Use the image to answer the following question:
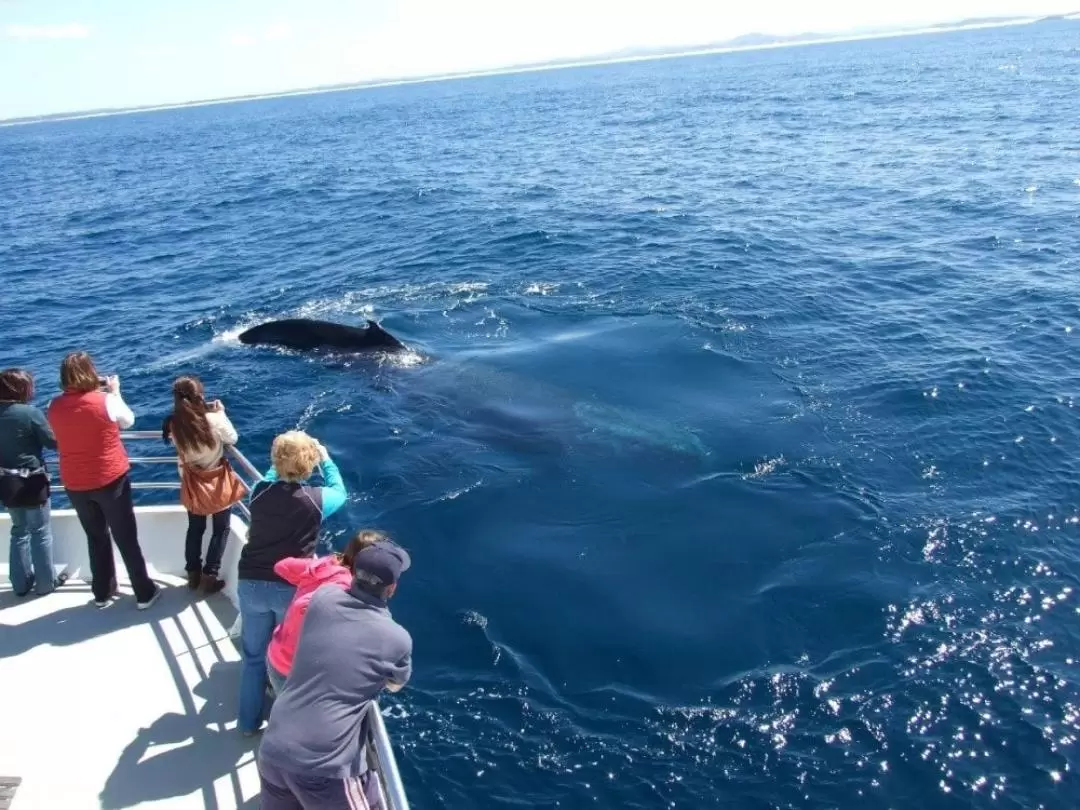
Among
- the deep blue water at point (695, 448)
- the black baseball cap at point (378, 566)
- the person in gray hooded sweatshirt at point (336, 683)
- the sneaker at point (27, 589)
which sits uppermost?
the black baseball cap at point (378, 566)

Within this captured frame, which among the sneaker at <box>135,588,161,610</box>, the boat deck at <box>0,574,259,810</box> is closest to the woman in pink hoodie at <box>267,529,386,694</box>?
the boat deck at <box>0,574,259,810</box>

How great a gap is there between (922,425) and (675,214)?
23.4 m

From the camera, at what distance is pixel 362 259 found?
3525 cm

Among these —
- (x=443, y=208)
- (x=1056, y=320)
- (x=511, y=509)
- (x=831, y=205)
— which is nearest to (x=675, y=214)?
(x=831, y=205)

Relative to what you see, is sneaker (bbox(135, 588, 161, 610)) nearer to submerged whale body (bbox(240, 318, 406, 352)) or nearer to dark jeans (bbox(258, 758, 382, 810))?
dark jeans (bbox(258, 758, 382, 810))

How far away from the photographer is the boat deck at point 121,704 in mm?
7164

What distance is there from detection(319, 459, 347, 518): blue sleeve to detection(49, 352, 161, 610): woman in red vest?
7.99 feet

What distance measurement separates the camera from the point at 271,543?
24.2 feet

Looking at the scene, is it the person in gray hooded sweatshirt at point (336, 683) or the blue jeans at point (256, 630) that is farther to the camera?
the blue jeans at point (256, 630)

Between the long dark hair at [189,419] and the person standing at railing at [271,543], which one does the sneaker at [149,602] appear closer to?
the long dark hair at [189,419]

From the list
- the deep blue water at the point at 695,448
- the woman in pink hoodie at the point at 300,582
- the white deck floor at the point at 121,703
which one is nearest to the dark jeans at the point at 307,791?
the woman in pink hoodie at the point at 300,582

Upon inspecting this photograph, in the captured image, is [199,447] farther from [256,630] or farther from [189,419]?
[256,630]

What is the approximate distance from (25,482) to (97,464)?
1016 mm

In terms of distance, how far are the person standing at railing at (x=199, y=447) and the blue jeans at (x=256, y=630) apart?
1952 mm
